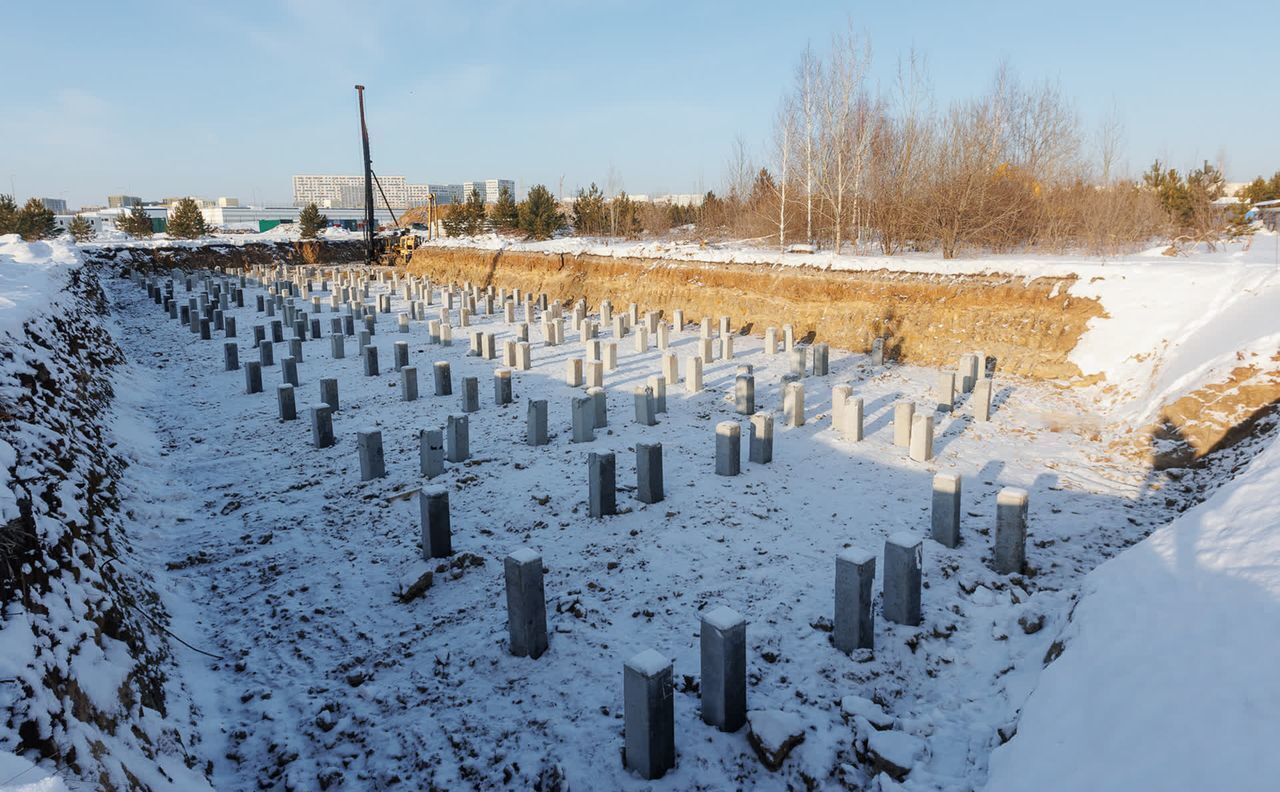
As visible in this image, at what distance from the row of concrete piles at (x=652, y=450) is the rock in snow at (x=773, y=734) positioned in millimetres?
153

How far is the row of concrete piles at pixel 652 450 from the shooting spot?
413 centimetres

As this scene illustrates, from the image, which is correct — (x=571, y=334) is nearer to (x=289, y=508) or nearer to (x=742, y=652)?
(x=289, y=508)

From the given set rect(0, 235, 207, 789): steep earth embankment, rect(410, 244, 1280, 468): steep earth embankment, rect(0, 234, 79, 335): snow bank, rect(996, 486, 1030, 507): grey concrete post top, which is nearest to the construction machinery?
rect(0, 234, 79, 335): snow bank

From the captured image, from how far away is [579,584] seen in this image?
5.86m

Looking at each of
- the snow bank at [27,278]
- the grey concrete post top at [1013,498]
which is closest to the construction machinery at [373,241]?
the snow bank at [27,278]

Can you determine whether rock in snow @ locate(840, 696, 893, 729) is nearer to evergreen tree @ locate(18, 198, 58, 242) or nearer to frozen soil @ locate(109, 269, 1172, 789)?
frozen soil @ locate(109, 269, 1172, 789)

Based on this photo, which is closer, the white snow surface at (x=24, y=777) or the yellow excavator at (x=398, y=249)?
the white snow surface at (x=24, y=777)

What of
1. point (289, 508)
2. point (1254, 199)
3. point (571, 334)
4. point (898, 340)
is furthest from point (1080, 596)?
point (1254, 199)

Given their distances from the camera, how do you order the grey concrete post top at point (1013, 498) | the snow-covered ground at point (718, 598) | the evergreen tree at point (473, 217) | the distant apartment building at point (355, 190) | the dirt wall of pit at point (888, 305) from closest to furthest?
the snow-covered ground at point (718, 598), the grey concrete post top at point (1013, 498), the dirt wall of pit at point (888, 305), the evergreen tree at point (473, 217), the distant apartment building at point (355, 190)

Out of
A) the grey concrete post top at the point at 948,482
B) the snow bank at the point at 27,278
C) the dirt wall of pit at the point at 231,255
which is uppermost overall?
the dirt wall of pit at the point at 231,255

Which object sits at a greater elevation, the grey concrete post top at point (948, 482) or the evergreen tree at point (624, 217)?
the evergreen tree at point (624, 217)

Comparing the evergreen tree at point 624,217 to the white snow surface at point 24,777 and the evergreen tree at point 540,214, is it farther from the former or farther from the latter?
the white snow surface at point 24,777

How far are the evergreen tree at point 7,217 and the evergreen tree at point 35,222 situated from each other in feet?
1.23

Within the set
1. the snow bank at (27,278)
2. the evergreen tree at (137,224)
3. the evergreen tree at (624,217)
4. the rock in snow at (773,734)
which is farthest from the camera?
the evergreen tree at (137,224)
